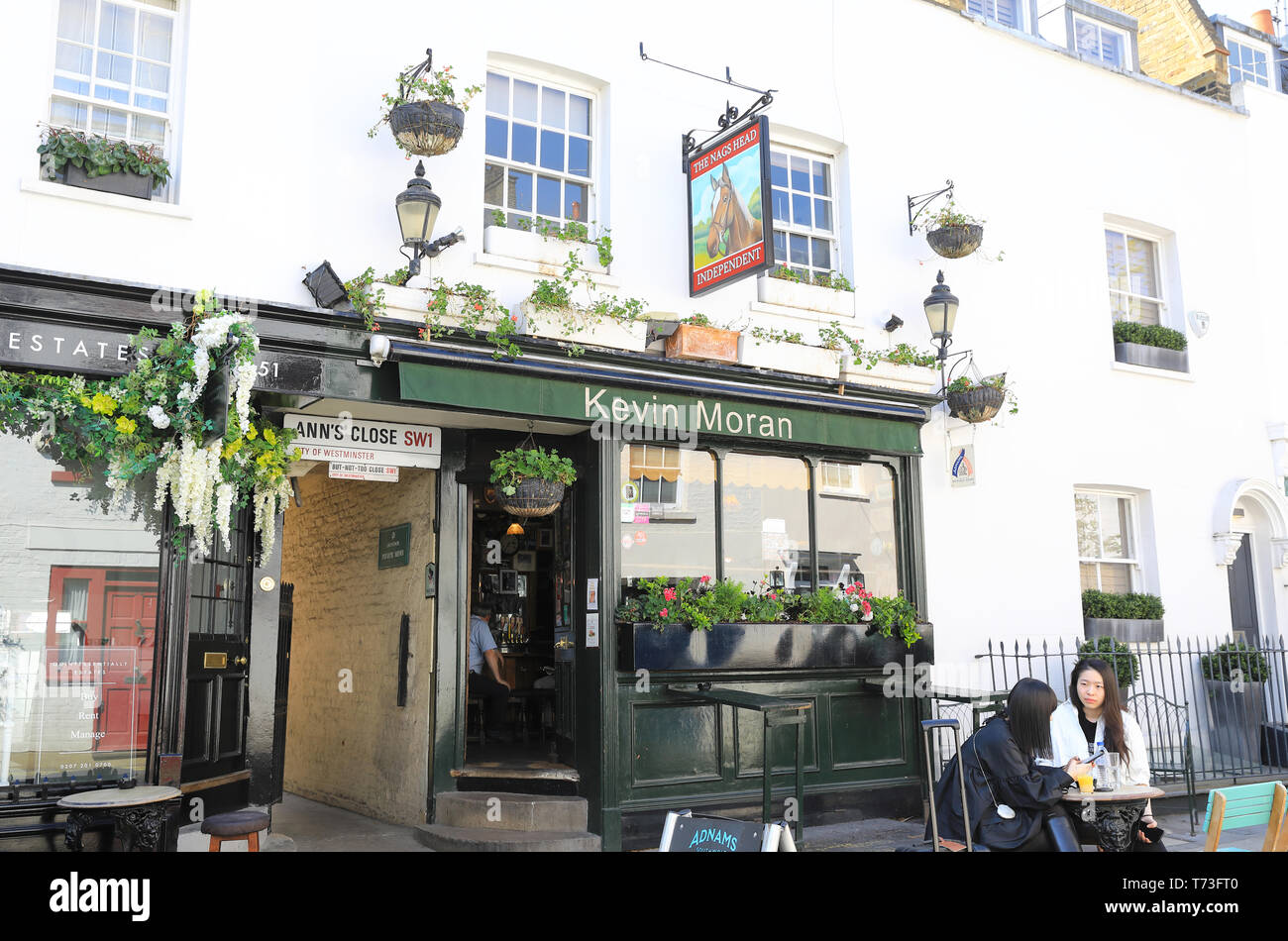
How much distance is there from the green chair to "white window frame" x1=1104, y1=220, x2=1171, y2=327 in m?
8.24

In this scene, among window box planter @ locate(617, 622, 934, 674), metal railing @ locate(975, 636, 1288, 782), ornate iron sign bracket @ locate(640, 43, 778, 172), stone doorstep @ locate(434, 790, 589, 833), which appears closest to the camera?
stone doorstep @ locate(434, 790, 589, 833)

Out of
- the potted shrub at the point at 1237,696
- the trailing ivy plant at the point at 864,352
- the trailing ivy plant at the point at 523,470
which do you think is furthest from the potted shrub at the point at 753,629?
the potted shrub at the point at 1237,696

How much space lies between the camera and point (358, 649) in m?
10.2

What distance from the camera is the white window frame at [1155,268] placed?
12219 millimetres

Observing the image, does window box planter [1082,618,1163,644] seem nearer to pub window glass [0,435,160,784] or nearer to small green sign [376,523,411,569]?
small green sign [376,523,411,569]

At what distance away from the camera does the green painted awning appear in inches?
310

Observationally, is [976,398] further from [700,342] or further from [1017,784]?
[1017,784]

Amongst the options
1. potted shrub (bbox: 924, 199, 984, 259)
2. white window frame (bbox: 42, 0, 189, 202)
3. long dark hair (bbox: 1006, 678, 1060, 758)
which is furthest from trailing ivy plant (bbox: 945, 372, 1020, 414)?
white window frame (bbox: 42, 0, 189, 202)

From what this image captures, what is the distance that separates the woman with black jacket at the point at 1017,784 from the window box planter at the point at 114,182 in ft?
21.5

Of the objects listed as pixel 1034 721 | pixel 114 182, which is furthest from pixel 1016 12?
pixel 114 182

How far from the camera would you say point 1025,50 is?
11828 mm

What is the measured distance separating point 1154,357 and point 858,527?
4658mm

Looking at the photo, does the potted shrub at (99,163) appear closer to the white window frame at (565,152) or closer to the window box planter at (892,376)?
the white window frame at (565,152)

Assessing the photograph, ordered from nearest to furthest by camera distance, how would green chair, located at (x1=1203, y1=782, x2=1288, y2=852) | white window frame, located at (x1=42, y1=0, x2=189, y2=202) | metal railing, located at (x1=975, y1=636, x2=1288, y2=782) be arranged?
green chair, located at (x1=1203, y1=782, x2=1288, y2=852)
white window frame, located at (x1=42, y1=0, x2=189, y2=202)
metal railing, located at (x1=975, y1=636, x2=1288, y2=782)
